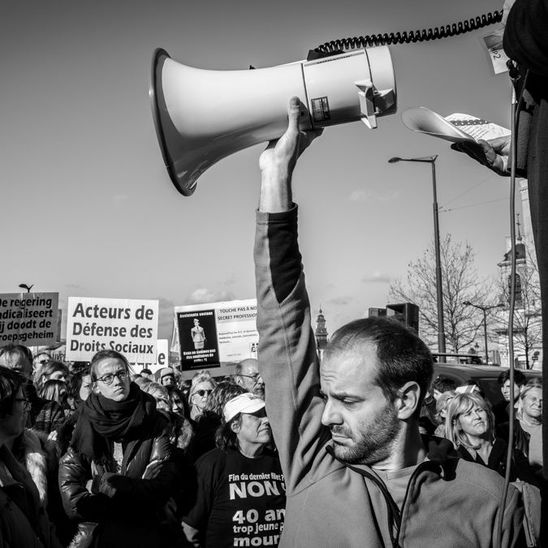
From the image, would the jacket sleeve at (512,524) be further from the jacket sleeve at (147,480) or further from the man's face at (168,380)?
the man's face at (168,380)

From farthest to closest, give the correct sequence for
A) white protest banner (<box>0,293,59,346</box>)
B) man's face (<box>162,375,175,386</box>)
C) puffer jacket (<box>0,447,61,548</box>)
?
white protest banner (<box>0,293,59,346</box>) < man's face (<box>162,375,175,386</box>) < puffer jacket (<box>0,447,61,548</box>)

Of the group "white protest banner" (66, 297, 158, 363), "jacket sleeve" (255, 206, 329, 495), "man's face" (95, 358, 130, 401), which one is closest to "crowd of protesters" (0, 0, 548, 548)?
"jacket sleeve" (255, 206, 329, 495)

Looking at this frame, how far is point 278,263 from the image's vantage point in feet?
5.62

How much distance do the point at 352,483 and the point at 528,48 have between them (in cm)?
109

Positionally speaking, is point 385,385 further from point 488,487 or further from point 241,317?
point 241,317

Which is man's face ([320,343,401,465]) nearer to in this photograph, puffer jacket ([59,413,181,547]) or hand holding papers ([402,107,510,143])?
hand holding papers ([402,107,510,143])

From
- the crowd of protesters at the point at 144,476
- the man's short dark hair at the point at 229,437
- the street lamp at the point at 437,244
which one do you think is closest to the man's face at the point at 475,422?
the crowd of protesters at the point at 144,476

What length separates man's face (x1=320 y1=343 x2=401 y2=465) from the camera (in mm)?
1686

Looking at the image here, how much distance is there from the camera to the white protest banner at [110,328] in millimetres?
10133

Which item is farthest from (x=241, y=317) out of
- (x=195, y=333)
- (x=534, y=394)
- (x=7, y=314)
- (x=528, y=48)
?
(x=528, y=48)

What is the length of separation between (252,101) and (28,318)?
357 inches

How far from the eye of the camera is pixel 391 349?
1.76m

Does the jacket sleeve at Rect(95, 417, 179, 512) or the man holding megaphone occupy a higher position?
the man holding megaphone

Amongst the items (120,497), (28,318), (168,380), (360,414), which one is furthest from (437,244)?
(360,414)
